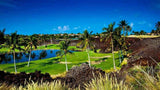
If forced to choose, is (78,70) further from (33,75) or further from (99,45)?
(99,45)

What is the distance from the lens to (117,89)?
262 cm

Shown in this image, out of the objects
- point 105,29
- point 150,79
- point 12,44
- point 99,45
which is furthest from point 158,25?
point 150,79

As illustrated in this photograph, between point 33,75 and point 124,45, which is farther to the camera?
point 124,45

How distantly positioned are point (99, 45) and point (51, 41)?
77.0m

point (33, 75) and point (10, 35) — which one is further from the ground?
point (10, 35)

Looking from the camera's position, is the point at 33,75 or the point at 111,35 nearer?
the point at 33,75

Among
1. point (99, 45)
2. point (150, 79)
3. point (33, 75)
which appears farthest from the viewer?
point (99, 45)

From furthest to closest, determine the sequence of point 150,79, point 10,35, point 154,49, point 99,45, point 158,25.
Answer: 1. point 99,45
2. point 158,25
3. point 10,35
4. point 154,49
5. point 150,79

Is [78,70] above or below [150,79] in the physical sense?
below

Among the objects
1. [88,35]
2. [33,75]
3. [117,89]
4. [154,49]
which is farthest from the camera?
[88,35]

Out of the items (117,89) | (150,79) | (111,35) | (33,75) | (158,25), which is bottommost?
(33,75)

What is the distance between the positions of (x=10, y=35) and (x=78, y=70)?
52.4 meters

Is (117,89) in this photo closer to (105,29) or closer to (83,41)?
(105,29)

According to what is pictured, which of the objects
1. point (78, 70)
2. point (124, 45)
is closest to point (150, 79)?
point (78, 70)
